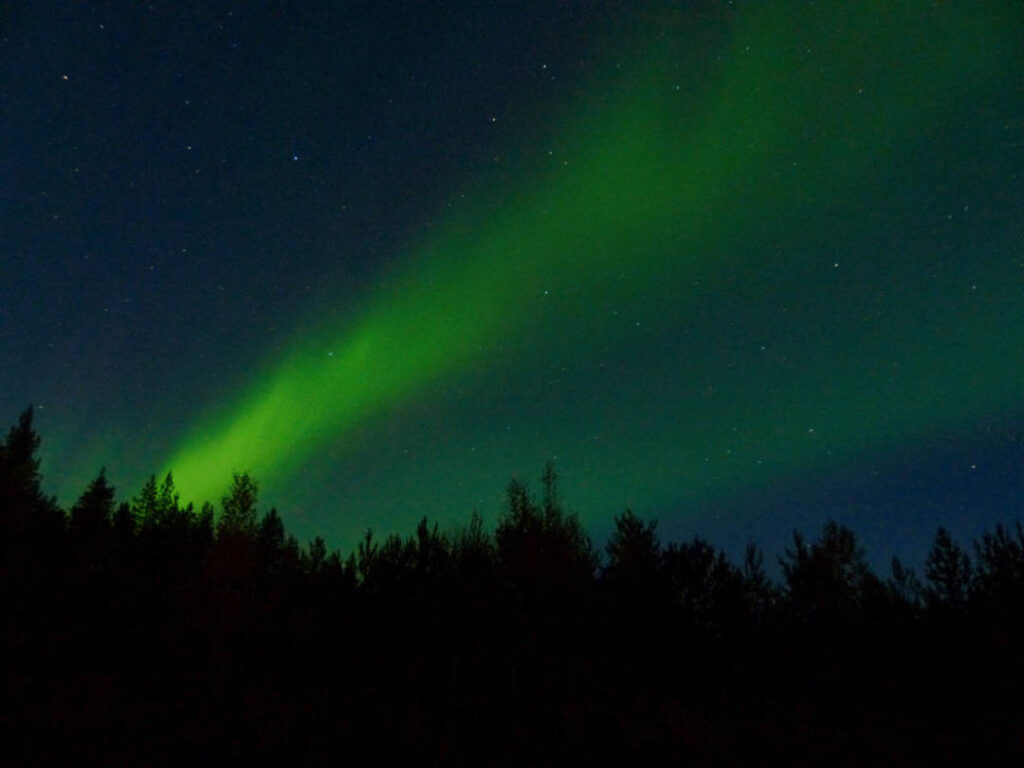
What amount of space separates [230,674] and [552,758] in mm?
9349

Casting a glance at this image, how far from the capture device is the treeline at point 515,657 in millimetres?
10258

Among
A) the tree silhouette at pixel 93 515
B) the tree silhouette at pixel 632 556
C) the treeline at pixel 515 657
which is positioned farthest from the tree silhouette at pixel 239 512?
the tree silhouette at pixel 93 515

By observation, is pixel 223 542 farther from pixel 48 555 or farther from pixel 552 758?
pixel 48 555

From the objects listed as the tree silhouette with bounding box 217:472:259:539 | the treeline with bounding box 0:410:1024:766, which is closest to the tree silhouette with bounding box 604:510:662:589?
the treeline with bounding box 0:410:1024:766

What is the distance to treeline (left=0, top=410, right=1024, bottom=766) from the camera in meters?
10.3

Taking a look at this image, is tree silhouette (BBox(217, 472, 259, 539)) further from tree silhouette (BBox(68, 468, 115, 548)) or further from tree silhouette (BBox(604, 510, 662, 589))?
tree silhouette (BBox(68, 468, 115, 548))

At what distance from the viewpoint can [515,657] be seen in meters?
14.8

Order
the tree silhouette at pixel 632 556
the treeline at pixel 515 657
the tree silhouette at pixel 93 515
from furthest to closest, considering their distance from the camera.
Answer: the tree silhouette at pixel 93 515 → the tree silhouette at pixel 632 556 → the treeline at pixel 515 657

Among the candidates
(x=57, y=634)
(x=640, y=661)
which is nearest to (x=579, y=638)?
(x=640, y=661)

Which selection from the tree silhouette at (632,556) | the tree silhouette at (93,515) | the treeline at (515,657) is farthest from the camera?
the tree silhouette at (93,515)

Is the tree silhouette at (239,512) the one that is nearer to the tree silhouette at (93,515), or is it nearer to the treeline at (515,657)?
the treeline at (515,657)

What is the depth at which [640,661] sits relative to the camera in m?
16.8

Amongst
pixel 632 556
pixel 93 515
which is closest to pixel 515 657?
pixel 632 556

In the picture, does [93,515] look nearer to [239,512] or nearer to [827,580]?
[239,512]
